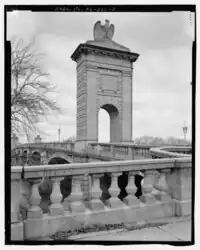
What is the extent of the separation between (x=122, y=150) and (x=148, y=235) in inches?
301

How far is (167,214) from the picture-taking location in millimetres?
2949

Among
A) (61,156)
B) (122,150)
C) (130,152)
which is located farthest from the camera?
(61,156)

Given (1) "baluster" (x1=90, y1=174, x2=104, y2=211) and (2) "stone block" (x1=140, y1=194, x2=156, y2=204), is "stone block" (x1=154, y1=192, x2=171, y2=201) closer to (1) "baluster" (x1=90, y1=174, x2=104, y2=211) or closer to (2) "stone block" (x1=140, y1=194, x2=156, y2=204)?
(2) "stone block" (x1=140, y1=194, x2=156, y2=204)

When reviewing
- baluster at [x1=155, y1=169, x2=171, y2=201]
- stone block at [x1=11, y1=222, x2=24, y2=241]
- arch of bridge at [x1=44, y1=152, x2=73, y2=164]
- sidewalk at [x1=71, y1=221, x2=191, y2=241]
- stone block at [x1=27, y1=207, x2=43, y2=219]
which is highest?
baluster at [x1=155, y1=169, x2=171, y2=201]

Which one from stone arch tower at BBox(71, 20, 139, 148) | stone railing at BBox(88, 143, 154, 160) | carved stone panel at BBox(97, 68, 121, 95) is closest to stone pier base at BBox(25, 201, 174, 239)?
stone railing at BBox(88, 143, 154, 160)

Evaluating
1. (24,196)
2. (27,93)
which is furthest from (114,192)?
(27,93)

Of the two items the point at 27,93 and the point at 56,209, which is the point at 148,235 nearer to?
the point at 56,209

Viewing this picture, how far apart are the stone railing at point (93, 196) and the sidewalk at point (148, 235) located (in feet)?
0.69

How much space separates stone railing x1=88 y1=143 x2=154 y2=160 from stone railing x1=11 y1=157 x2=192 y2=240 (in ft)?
16.4

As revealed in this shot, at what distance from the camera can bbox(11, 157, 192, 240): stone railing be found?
2430 millimetres

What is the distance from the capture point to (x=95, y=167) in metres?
2.64

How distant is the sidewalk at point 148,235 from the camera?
2.43 meters

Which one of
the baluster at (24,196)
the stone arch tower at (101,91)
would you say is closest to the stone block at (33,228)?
the baluster at (24,196)

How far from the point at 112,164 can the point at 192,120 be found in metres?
1.29
